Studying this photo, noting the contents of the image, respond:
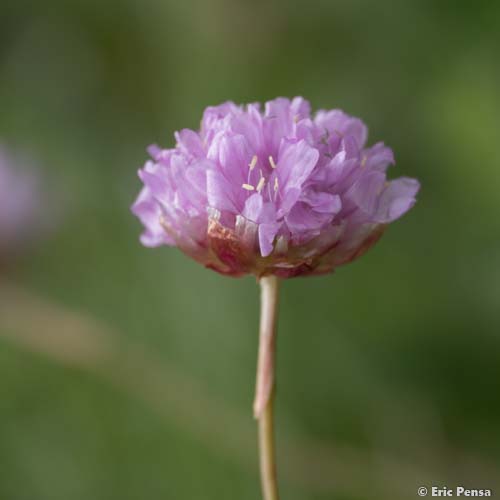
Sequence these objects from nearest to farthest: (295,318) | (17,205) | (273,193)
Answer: (273,193)
(295,318)
(17,205)

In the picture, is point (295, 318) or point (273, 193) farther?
point (295, 318)

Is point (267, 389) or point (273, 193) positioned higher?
point (273, 193)

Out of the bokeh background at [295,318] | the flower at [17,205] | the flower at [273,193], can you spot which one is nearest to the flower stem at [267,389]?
the flower at [273,193]

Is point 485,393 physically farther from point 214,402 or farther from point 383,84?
point 383,84

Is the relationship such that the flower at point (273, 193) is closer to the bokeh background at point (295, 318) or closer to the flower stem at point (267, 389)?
the flower stem at point (267, 389)

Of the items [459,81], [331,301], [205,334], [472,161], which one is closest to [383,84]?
[459,81]

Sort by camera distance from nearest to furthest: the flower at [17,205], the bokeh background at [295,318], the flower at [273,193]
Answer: the flower at [273,193] → the bokeh background at [295,318] → the flower at [17,205]

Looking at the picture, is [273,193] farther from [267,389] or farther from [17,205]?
[17,205]

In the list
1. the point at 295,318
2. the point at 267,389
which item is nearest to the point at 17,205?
the point at 295,318
